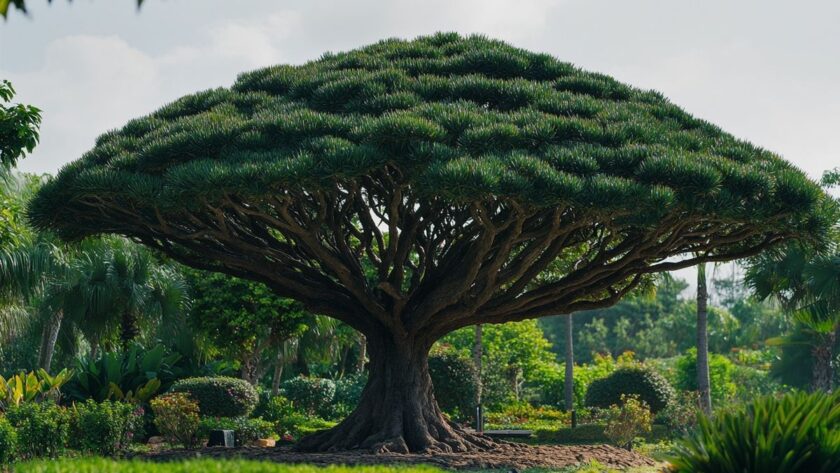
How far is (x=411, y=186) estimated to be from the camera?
49.5 feet

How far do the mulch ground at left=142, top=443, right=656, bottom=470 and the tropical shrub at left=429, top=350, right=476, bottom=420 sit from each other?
9.22 meters

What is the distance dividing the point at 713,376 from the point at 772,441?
35397 millimetres

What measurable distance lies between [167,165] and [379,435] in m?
5.64

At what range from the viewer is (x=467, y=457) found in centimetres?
1631

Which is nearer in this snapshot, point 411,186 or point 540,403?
point 411,186

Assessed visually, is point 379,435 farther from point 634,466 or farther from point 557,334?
point 557,334

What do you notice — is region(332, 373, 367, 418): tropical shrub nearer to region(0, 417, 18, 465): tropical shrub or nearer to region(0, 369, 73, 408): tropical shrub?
region(0, 369, 73, 408): tropical shrub

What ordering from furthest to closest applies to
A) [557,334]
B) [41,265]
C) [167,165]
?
[557,334], [41,265], [167,165]

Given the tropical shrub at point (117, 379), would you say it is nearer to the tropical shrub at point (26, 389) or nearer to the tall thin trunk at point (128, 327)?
the tropical shrub at point (26, 389)

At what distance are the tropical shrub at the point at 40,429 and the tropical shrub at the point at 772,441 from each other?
9778 millimetres

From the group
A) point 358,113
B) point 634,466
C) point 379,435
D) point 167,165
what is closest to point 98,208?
point 167,165

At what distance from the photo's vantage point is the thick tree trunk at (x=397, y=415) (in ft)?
57.4

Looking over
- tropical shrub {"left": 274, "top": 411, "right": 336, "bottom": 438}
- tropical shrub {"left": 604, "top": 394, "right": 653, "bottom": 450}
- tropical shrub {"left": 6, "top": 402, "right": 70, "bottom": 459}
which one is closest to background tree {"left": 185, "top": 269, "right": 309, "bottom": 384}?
tropical shrub {"left": 274, "top": 411, "right": 336, "bottom": 438}

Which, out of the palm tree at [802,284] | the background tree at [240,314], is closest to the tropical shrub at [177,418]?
the background tree at [240,314]
